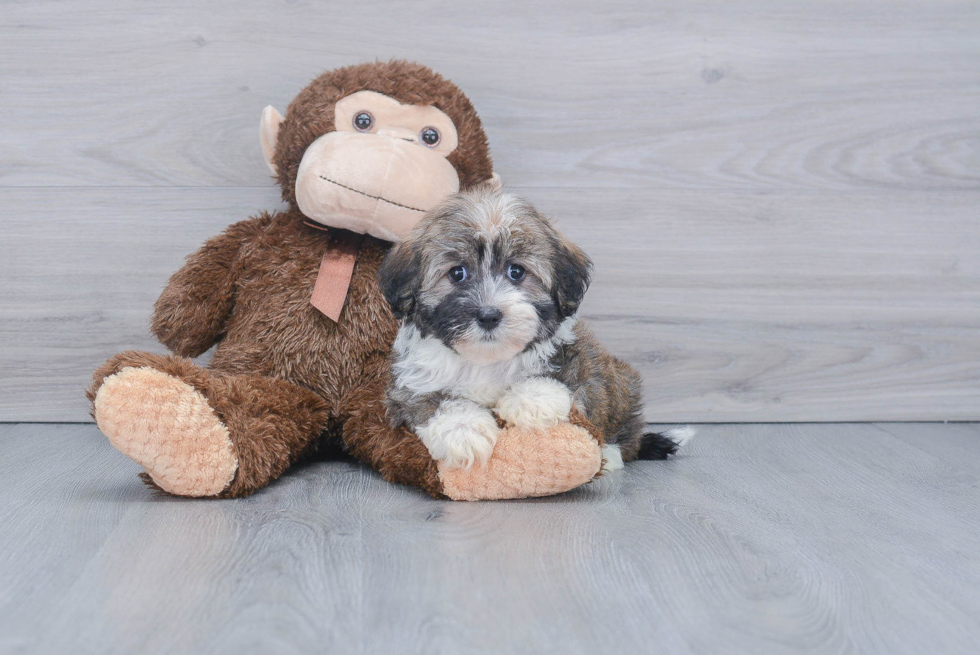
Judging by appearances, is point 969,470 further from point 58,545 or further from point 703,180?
point 58,545

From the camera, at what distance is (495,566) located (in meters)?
1.31

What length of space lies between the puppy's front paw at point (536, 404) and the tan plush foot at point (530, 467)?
0.02 m

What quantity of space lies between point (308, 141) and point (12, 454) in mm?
1105

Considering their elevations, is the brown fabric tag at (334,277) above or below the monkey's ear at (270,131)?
below

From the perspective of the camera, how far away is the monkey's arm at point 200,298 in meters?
2.05

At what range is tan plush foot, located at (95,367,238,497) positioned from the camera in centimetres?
159

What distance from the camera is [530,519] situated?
1563 millimetres

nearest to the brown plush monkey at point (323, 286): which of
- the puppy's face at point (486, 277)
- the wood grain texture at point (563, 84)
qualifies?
the puppy's face at point (486, 277)

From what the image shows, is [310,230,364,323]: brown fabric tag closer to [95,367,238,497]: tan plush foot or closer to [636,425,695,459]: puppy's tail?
[95,367,238,497]: tan plush foot

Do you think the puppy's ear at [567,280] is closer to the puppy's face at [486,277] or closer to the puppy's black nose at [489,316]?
the puppy's face at [486,277]

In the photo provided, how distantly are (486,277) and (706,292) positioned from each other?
1118 millimetres

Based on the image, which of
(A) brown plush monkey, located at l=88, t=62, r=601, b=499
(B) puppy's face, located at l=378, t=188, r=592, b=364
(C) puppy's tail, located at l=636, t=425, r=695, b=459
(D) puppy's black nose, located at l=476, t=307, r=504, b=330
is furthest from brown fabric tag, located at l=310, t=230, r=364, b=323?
(C) puppy's tail, located at l=636, t=425, r=695, b=459

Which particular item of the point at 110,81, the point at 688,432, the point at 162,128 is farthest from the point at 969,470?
the point at 110,81

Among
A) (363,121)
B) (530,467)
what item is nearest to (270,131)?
(363,121)
